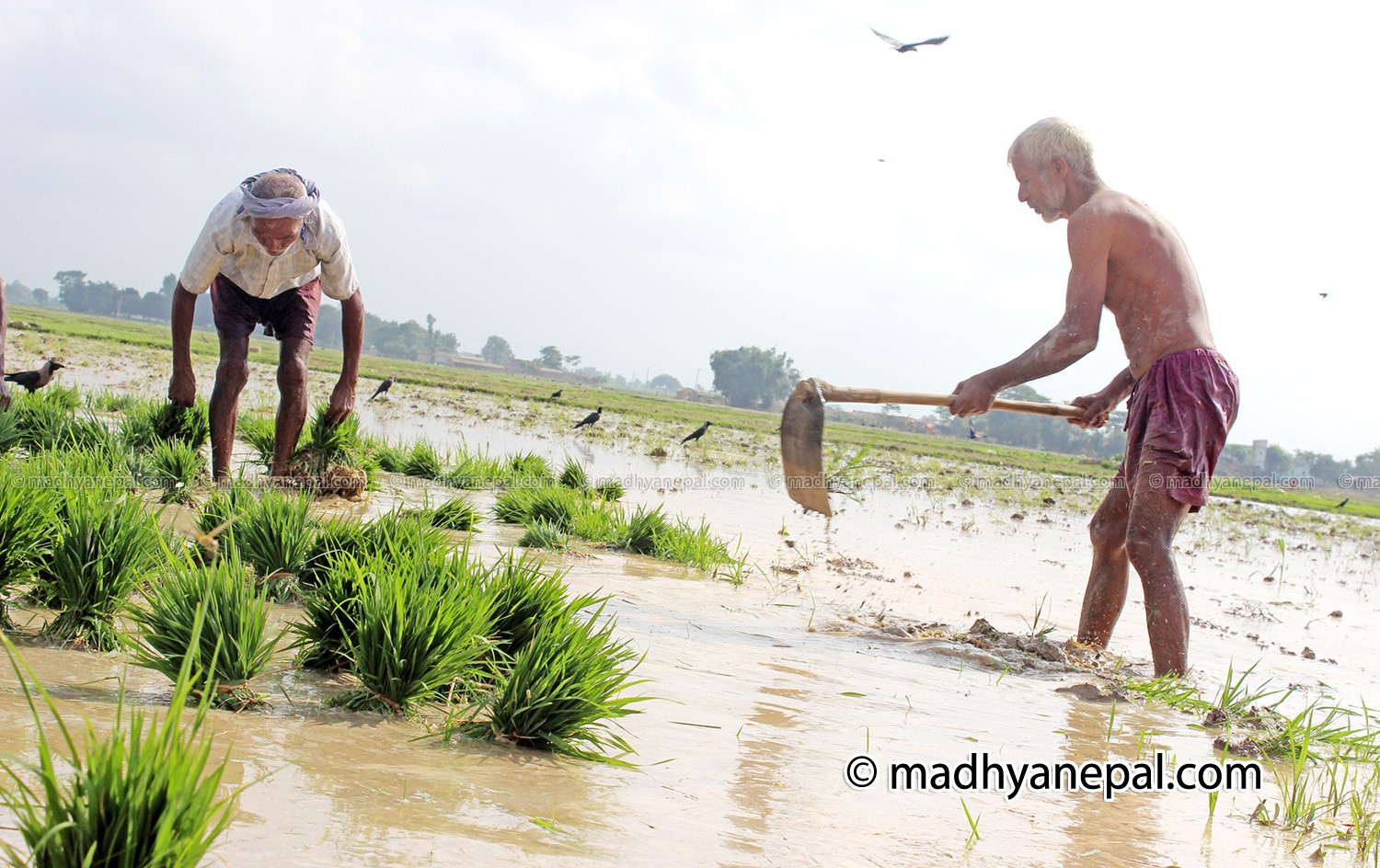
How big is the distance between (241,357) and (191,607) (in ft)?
10.7

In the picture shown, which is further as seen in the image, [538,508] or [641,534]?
[538,508]

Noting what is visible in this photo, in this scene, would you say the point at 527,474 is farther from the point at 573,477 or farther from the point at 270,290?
the point at 270,290

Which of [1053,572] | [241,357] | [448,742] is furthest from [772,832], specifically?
[1053,572]

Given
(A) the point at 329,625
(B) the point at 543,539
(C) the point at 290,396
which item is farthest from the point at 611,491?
(A) the point at 329,625

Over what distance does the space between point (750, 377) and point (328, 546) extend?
109 m

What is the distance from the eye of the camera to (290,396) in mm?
5137

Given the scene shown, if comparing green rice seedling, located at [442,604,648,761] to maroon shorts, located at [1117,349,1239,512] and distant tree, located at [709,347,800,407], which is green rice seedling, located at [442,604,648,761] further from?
distant tree, located at [709,347,800,407]

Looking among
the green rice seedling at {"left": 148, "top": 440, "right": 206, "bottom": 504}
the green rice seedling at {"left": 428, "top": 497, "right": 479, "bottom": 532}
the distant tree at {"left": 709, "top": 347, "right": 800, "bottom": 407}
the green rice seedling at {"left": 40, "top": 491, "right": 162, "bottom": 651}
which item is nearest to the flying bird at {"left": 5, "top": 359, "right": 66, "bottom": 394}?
the green rice seedling at {"left": 148, "top": 440, "right": 206, "bottom": 504}

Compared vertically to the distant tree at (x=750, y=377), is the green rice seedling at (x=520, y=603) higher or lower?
lower

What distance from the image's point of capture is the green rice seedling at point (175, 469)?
451cm

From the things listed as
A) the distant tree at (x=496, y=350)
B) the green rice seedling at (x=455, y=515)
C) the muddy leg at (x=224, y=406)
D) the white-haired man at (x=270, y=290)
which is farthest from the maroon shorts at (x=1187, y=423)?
the distant tree at (x=496, y=350)

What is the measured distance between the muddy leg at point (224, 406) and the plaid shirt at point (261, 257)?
1.09ft

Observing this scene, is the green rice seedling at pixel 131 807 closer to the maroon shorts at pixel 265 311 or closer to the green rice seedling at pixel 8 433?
the maroon shorts at pixel 265 311

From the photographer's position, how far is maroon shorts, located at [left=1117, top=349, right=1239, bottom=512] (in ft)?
11.6
